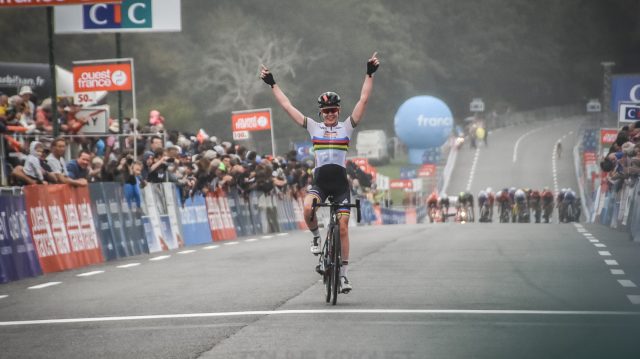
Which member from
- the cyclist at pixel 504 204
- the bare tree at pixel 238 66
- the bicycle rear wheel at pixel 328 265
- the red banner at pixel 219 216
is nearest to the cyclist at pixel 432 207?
the cyclist at pixel 504 204

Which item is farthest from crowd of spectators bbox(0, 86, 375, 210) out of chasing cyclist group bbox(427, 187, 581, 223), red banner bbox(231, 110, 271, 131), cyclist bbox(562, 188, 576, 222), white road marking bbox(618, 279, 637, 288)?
chasing cyclist group bbox(427, 187, 581, 223)

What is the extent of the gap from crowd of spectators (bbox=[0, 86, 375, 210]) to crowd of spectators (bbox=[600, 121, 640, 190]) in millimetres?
7865

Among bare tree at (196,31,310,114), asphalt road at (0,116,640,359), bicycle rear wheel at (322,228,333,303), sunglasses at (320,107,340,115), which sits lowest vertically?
asphalt road at (0,116,640,359)

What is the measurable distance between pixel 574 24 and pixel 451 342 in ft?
382

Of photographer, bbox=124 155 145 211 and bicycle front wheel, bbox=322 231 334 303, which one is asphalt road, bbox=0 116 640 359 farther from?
photographer, bbox=124 155 145 211

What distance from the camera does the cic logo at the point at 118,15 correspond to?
29.2 meters

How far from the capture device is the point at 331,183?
1309 centimetres

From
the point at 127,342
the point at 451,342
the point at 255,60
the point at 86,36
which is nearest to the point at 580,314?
the point at 451,342

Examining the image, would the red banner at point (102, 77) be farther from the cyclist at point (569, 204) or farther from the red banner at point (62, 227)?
the cyclist at point (569, 204)

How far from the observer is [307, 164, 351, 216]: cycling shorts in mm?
13070

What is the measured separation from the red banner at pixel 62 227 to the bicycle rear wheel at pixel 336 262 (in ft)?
20.7

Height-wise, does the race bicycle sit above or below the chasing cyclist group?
above

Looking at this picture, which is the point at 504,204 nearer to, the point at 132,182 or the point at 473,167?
the point at 132,182

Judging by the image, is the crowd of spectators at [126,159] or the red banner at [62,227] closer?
the red banner at [62,227]
